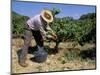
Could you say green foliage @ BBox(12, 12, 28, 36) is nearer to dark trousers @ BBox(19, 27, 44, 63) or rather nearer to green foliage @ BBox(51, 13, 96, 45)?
dark trousers @ BBox(19, 27, 44, 63)

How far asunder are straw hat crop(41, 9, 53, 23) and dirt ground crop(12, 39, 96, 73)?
0.26 meters

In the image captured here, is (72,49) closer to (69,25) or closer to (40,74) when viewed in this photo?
(69,25)

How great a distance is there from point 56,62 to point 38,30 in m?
0.41

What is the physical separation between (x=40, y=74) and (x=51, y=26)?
536 mm

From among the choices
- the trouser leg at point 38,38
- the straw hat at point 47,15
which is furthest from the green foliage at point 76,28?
the trouser leg at point 38,38

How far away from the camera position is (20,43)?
Result: 255 cm

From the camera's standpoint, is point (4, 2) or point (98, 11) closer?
point (4, 2)

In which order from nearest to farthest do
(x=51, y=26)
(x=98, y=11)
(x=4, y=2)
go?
(x=4, y=2), (x=51, y=26), (x=98, y=11)

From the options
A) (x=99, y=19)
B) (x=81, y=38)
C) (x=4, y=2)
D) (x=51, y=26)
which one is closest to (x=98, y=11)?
(x=99, y=19)

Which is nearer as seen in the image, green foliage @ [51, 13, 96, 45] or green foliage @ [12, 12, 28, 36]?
green foliage @ [12, 12, 28, 36]

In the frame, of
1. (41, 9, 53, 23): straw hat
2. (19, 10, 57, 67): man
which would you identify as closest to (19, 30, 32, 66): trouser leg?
(19, 10, 57, 67): man

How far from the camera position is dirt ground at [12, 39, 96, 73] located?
2.53 metres

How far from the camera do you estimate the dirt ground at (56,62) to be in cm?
253

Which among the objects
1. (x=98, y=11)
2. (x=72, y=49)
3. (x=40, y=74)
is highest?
(x=98, y=11)
